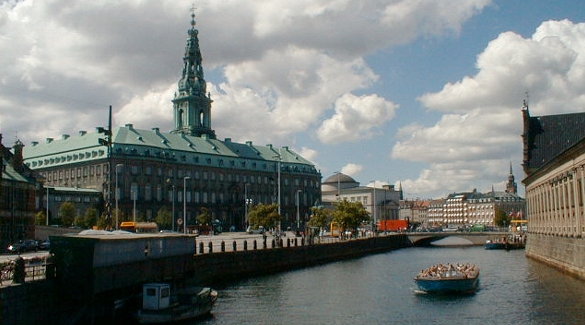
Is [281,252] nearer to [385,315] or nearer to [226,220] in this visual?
[385,315]

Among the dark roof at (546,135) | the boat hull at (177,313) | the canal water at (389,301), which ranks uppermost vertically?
the dark roof at (546,135)

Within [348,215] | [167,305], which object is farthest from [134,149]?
[167,305]

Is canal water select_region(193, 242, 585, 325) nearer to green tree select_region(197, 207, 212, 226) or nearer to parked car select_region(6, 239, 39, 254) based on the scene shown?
parked car select_region(6, 239, 39, 254)

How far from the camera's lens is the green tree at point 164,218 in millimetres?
154500

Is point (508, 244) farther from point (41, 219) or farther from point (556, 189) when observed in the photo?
point (41, 219)

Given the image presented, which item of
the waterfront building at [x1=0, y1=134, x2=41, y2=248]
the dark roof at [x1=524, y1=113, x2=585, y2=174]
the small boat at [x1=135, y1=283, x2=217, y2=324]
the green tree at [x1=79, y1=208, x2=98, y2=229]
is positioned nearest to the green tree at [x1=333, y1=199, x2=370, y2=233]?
the dark roof at [x1=524, y1=113, x2=585, y2=174]

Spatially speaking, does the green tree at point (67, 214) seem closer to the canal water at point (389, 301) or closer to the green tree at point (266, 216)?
the green tree at point (266, 216)

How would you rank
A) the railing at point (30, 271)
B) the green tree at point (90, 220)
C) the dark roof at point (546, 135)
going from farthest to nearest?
the green tree at point (90, 220) → the dark roof at point (546, 135) → the railing at point (30, 271)

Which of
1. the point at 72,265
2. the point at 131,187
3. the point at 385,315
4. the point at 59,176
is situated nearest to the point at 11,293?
the point at 72,265

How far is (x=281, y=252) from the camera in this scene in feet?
286

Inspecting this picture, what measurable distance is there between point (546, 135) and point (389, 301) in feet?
226

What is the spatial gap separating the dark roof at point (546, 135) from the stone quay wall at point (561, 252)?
15.2m

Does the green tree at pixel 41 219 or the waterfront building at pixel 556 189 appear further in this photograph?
the green tree at pixel 41 219

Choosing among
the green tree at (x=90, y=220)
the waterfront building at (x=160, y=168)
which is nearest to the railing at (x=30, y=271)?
the green tree at (x=90, y=220)
